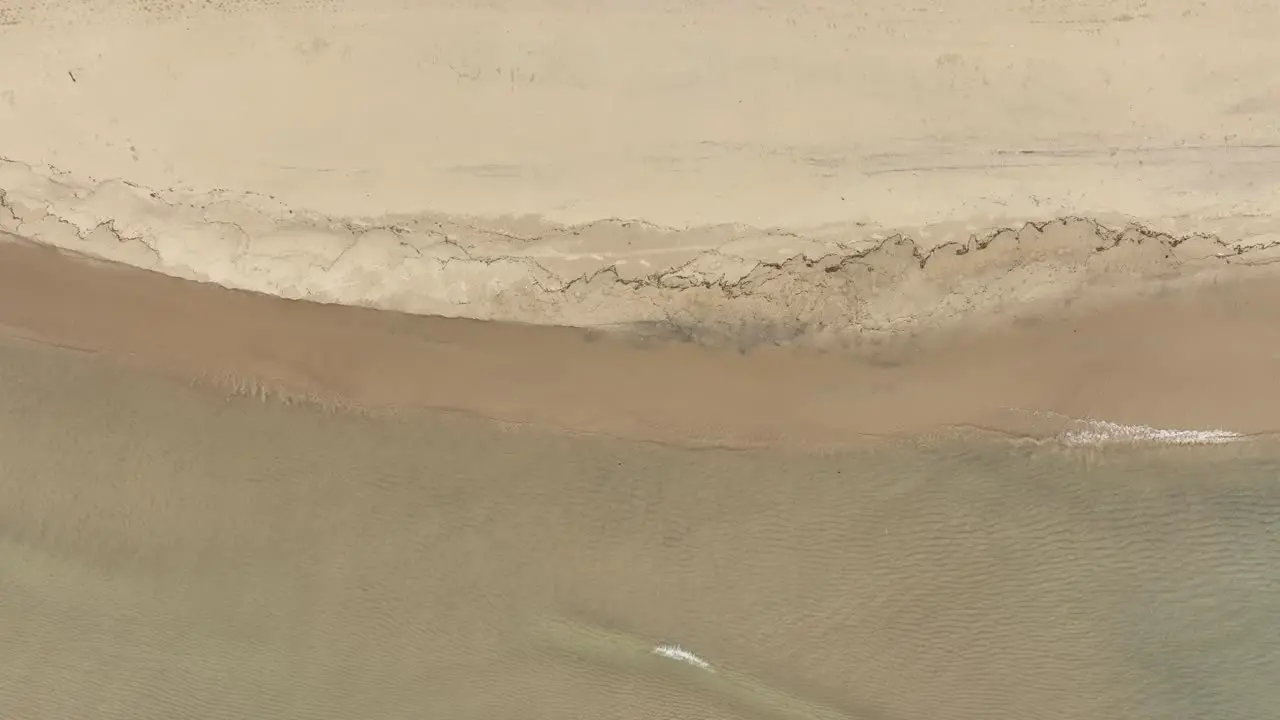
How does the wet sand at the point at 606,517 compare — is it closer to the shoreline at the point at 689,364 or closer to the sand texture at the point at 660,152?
the shoreline at the point at 689,364

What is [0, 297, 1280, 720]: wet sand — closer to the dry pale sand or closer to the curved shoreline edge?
the dry pale sand

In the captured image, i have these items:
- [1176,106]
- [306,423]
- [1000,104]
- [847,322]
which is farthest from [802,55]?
[306,423]

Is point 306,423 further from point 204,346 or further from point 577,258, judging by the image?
point 577,258

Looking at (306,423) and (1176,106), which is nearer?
(1176,106)

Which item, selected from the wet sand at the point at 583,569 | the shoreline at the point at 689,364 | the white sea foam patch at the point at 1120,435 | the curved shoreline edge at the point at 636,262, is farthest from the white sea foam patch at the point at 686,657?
the white sea foam patch at the point at 1120,435

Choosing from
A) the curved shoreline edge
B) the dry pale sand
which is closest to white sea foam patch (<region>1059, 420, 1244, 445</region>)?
the dry pale sand
